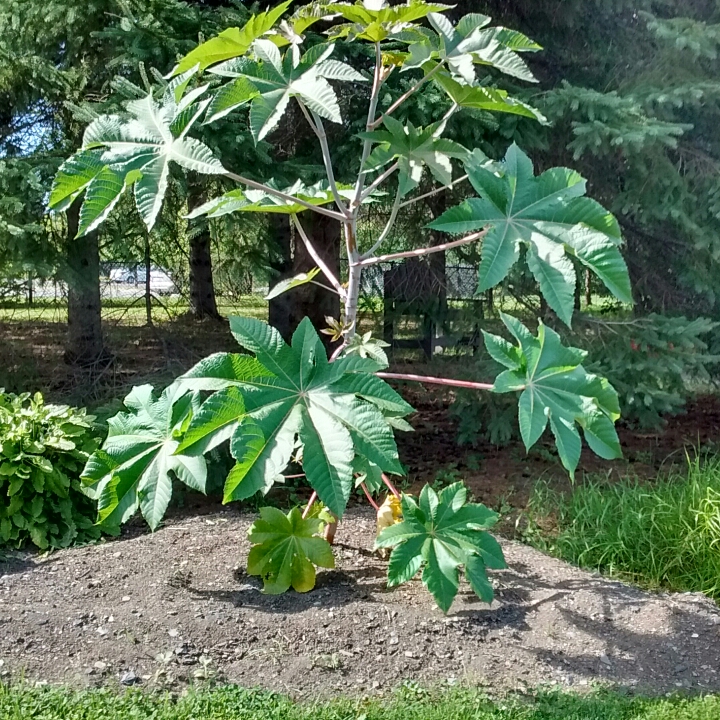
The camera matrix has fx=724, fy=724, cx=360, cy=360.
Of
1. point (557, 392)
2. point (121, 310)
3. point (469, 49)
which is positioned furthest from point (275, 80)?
point (121, 310)

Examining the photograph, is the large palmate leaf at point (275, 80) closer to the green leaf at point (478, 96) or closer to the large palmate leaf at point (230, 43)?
the large palmate leaf at point (230, 43)

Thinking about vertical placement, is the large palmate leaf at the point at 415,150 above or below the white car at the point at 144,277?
above

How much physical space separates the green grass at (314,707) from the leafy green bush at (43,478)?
4.29 ft

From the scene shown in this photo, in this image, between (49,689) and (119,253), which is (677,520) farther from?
(119,253)

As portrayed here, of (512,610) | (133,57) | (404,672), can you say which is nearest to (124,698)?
(404,672)

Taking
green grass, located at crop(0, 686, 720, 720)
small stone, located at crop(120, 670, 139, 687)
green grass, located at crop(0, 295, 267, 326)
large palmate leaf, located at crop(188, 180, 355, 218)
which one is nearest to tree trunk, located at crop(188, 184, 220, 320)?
green grass, located at crop(0, 295, 267, 326)

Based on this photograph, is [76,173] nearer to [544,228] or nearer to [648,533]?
[544,228]

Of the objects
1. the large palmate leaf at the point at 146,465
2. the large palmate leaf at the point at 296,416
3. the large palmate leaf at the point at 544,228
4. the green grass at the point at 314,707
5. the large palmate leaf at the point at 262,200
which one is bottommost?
the green grass at the point at 314,707

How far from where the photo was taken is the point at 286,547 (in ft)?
9.64

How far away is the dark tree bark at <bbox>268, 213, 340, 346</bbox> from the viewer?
547cm

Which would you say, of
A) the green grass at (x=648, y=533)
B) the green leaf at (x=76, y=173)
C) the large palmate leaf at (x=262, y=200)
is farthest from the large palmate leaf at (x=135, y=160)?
the green grass at (x=648, y=533)

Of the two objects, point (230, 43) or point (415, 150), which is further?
point (415, 150)

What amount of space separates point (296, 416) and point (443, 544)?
835 millimetres

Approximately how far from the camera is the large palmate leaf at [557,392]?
2213 millimetres
